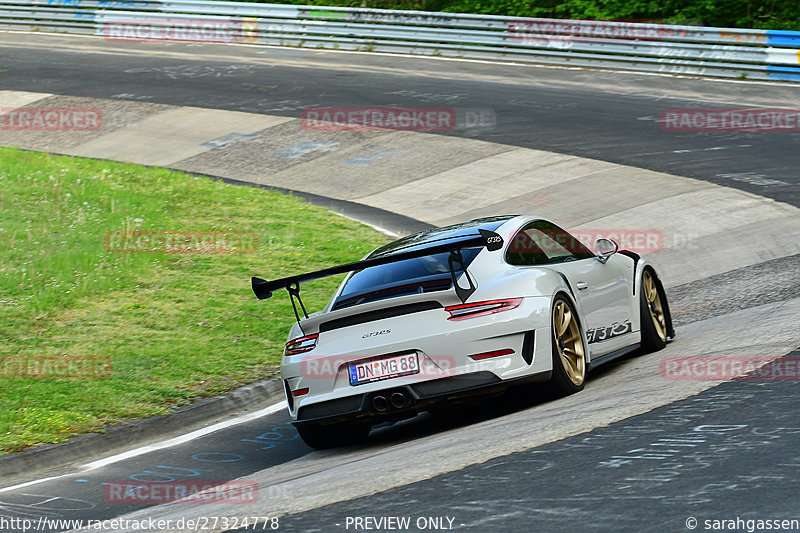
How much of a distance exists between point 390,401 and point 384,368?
21 centimetres

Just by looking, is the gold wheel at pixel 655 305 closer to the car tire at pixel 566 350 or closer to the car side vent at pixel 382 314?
the car tire at pixel 566 350

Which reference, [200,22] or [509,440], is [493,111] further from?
[509,440]

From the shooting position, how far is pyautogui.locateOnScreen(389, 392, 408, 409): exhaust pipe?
679 cm

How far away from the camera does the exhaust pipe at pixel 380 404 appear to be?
22.4 feet

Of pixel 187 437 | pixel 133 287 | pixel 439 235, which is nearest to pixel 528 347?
pixel 439 235

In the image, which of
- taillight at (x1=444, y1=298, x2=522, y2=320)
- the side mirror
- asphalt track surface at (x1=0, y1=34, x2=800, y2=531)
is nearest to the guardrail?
asphalt track surface at (x1=0, y1=34, x2=800, y2=531)

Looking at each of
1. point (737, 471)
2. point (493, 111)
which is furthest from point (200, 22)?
point (737, 471)

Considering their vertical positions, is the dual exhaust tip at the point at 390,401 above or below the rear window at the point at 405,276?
below

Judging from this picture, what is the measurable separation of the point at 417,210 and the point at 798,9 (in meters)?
15.5

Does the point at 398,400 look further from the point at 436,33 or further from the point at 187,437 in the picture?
the point at 436,33

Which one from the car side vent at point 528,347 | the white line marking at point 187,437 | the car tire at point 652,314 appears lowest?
the white line marking at point 187,437

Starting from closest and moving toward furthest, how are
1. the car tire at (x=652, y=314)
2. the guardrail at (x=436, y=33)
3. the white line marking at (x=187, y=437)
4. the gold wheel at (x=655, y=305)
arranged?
1. the white line marking at (x=187, y=437)
2. the car tire at (x=652, y=314)
3. the gold wheel at (x=655, y=305)
4. the guardrail at (x=436, y=33)

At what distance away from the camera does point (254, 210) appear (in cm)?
1667

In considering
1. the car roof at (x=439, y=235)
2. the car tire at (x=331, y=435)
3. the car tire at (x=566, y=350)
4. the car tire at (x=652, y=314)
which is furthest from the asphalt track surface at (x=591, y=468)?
the car roof at (x=439, y=235)
